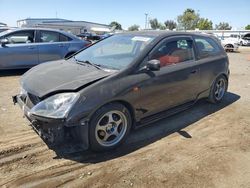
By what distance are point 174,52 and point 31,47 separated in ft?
18.6

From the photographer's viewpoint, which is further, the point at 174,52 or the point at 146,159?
the point at 174,52

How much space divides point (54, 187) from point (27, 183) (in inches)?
12.6

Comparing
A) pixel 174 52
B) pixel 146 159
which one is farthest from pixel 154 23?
pixel 146 159

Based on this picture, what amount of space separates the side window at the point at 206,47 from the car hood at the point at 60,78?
7.68 feet

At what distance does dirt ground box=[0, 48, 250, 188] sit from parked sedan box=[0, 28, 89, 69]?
399 cm

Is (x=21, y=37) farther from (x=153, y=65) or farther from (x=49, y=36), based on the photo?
(x=153, y=65)

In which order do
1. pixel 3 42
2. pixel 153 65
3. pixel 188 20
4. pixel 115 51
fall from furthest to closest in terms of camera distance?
pixel 188 20 < pixel 3 42 < pixel 115 51 < pixel 153 65

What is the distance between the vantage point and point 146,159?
3.56m

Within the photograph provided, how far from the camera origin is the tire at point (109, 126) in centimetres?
344

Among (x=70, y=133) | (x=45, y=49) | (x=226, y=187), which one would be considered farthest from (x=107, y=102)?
(x=45, y=49)

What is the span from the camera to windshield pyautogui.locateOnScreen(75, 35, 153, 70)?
408cm

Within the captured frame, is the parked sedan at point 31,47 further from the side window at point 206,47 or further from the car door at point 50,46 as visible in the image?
the side window at point 206,47

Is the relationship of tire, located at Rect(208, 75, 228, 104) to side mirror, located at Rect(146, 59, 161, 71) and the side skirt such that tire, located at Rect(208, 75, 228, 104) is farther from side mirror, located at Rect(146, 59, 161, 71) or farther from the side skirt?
side mirror, located at Rect(146, 59, 161, 71)

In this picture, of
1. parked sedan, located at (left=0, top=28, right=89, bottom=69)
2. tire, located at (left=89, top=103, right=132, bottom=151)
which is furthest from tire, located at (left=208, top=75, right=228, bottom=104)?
parked sedan, located at (left=0, top=28, right=89, bottom=69)
